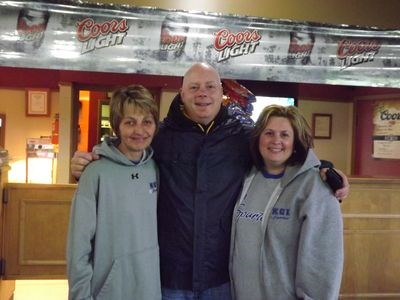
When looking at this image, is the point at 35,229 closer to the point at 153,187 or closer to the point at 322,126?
the point at 153,187

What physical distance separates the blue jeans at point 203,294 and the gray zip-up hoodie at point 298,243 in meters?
0.05

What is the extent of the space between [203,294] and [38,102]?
13.9 feet

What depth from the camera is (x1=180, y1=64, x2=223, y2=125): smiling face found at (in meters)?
1.70

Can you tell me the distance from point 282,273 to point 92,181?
28.1 inches

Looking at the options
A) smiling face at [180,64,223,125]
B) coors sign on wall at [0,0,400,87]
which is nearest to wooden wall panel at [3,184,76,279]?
coors sign on wall at [0,0,400,87]

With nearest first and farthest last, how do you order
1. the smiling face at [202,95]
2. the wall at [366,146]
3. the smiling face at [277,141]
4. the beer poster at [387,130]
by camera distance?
the smiling face at [277,141] < the smiling face at [202,95] < the beer poster at [387,130] < the wall at [366,146]

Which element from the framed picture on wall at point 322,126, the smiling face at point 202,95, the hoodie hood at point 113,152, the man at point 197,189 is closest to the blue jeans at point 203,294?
the man at point 197,189

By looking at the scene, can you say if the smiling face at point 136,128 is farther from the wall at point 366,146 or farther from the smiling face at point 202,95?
the wall at point 366,146

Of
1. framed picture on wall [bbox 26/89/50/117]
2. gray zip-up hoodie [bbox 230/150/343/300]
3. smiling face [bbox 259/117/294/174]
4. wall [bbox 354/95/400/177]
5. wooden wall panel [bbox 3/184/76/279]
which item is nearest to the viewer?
gray zip-up hoodie [bbox 230/150/343/300]

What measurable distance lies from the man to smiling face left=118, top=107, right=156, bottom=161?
13 centimetres

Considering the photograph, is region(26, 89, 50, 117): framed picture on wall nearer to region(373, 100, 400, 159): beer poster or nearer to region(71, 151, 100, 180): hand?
region(373, 100, 400, 159): beer poster

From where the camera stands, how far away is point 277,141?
5.21 ft

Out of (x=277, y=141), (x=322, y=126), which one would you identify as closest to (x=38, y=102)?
(x=322, y=126)

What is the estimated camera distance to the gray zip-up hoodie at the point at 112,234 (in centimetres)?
153
